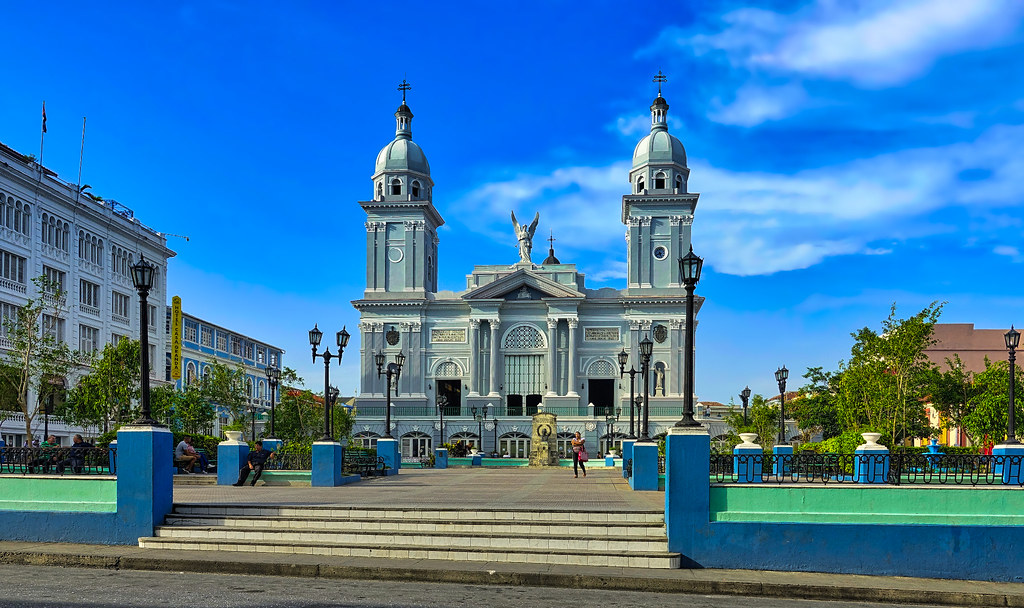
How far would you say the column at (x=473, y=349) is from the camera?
68938mm

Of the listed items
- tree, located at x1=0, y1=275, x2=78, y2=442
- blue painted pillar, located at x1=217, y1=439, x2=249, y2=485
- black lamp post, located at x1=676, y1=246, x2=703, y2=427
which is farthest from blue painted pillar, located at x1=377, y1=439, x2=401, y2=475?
black lamp post, located at x1=676, y1=246, x2=703, y2=427

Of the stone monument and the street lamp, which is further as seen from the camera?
the street lamp

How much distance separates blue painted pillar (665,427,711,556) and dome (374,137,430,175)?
2403 inches

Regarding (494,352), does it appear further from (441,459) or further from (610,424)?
(441,459)

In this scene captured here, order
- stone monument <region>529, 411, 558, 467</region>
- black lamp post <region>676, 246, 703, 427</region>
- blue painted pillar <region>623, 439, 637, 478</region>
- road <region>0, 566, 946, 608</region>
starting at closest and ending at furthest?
1. road <region>0, 566, 946, 608</region>
2. black lamp post <region>676, 246, 703, 427</region>
3. blue painted pillar <region>623, 439, 637, 478</region>
4. stone monument <region>529, 411, 558, 467</region>

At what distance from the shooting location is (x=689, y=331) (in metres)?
14.1

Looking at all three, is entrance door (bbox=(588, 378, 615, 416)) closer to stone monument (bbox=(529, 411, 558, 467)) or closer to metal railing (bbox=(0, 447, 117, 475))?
stone monument (bbox=(529, 411, 558, 467))

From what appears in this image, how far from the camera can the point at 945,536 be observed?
41.5 ft

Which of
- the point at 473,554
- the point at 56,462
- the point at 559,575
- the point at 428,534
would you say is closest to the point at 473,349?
the point at 56,462

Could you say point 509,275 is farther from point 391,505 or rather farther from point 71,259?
point 391,505

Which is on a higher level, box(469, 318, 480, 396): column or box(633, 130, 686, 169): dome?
box(633, 130, 686, 169): dome

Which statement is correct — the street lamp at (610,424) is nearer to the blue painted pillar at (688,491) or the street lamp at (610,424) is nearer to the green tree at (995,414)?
the green tree at (995,414)

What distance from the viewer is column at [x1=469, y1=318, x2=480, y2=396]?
226 feet

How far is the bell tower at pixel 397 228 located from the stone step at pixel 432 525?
5559 cm
